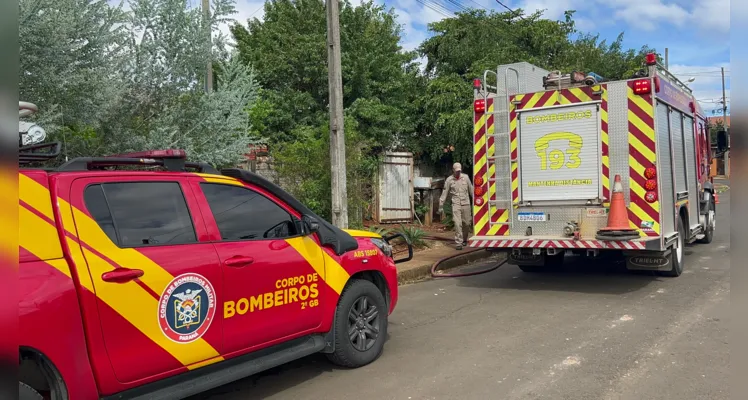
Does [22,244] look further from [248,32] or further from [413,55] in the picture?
[248,32]

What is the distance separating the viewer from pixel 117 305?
3.15 metres

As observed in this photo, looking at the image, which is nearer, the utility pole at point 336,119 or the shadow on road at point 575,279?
the shadow on road at point 575,279

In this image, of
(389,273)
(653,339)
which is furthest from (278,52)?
(653,339)

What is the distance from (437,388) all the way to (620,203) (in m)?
4.34

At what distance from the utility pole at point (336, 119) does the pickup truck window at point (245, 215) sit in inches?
185

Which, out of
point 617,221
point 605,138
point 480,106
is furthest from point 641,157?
point 480,106

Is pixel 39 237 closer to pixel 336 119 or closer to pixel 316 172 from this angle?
pixel 336 119

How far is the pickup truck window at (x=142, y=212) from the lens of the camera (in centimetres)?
332

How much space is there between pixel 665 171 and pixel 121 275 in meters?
7.38

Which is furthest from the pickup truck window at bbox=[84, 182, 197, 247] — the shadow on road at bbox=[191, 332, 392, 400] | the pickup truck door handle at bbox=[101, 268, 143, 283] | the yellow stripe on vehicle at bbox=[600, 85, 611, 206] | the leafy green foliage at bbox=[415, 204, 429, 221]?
the leafy green foliage at bbox=[415, 204, 429, 221]

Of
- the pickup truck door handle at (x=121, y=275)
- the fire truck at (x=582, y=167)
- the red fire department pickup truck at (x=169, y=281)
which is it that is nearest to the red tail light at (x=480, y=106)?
the fire truck at (x=582, y=167)

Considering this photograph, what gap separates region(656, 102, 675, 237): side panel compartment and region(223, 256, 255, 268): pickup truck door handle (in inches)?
227

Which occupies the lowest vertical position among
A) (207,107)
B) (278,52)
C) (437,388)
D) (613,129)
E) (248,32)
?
(437,388)

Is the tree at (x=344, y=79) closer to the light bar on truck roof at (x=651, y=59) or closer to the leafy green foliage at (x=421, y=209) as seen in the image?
the leafy green foliage at (x=421, y=209)
